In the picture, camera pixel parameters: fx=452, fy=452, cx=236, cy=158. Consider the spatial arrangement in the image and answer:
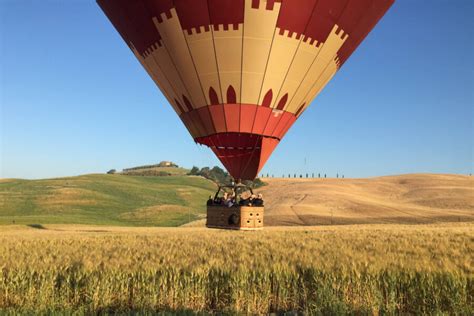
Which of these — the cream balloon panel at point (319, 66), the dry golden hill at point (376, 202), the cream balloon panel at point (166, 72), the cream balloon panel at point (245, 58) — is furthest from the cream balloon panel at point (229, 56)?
the dry golden hill at point (376, 202)

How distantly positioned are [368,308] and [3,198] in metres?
53.4

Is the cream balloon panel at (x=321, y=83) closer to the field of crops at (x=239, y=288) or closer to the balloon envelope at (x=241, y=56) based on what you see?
the balloon envelope at (x=241, y=56)

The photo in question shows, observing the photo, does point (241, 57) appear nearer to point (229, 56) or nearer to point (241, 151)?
point (229, 56)

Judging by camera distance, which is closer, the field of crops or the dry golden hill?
the field of crops

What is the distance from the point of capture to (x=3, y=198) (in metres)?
51.2

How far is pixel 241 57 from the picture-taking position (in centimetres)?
1669

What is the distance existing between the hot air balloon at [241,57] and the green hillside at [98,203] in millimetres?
22244

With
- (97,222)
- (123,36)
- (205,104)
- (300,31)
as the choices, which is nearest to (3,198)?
(97,222)

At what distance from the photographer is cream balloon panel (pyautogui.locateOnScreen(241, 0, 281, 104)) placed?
52.9 feet

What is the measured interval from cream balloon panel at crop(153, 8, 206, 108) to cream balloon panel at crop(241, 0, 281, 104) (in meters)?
1.87

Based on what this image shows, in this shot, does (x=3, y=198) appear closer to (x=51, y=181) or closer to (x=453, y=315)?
(x=51, y=181)

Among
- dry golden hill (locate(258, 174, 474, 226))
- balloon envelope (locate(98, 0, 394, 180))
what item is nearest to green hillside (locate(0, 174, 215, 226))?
dry golden hill (locate(258, 174, 474, 226))

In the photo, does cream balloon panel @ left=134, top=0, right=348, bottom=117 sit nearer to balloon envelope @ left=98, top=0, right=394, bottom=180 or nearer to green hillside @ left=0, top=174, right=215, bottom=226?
balloon envelope @ left=98, top=0, right=394, bottom=180

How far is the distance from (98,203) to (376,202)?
31.6 metres
